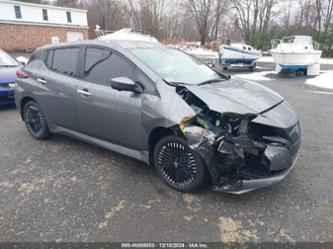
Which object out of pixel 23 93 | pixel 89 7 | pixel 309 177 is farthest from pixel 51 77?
pixel 89 7

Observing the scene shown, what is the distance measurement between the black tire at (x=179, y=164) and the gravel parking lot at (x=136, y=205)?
0.13m

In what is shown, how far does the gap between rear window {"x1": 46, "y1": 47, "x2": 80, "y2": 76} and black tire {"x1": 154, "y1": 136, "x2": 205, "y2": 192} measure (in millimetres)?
1728

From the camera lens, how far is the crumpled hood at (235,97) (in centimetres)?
245

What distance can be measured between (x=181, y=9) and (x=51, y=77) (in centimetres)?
3500

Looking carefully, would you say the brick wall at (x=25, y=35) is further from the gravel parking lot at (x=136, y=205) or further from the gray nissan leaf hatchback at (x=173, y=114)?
the gravel parking lot at (x=136, y=205)

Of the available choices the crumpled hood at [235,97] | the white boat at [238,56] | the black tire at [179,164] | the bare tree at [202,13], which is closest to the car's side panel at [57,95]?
the black tire at [179,164]

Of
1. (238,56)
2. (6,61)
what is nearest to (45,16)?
(238,56)

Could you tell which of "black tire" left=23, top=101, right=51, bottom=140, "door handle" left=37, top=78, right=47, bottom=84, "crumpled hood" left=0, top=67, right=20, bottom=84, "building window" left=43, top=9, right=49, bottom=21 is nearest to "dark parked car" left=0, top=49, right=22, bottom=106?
"crumpled hood" left=0, top=67, right=20, bottom=84

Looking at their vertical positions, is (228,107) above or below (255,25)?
below

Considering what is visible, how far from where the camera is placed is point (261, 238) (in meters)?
2.07

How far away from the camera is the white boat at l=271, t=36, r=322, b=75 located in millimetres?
10747

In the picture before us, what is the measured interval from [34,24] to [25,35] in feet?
5.72

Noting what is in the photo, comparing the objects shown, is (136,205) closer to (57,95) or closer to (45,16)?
(57,95)

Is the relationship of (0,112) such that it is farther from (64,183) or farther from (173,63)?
(173,63)
